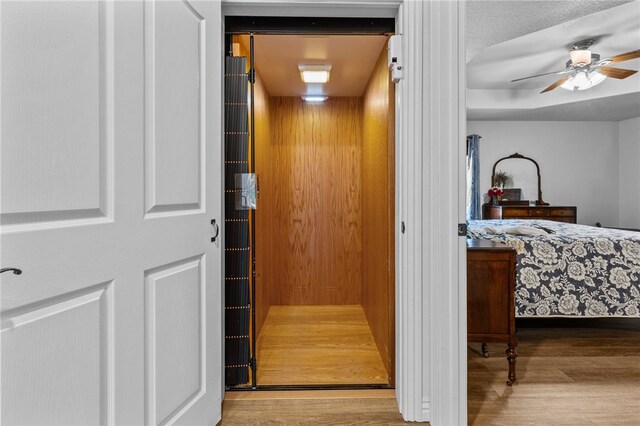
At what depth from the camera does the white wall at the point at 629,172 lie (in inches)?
245

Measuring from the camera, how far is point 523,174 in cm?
645

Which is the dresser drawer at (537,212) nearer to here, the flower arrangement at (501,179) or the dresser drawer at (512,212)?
the dresser drawer at (512,212)

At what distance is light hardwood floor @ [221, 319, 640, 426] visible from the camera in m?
1.84

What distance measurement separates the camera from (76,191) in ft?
3.48

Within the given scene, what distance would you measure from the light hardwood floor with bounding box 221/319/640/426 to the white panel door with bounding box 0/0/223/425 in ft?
1.34

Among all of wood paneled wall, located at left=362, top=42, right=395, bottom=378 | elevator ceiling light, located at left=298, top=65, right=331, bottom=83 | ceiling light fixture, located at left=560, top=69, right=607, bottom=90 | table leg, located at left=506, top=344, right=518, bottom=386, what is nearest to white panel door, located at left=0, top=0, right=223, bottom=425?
wood paneled wall, located at left=362, top=42, right=395, bottom=378

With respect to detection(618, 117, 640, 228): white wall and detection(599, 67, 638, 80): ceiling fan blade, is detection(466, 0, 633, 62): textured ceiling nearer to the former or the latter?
detection(599, 67, 638, 80): ceiling fan blade

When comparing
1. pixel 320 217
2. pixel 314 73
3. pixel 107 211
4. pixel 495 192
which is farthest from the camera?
pixel 495 192

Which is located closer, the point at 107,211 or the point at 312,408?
the point at 107,211

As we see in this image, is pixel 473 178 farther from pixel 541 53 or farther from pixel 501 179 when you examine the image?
pixel 541 53

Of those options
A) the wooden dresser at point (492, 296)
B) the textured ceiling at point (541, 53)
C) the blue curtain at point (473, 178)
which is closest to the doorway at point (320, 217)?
the wooden dresser at point (492, 296)

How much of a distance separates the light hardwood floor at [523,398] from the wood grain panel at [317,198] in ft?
5.44

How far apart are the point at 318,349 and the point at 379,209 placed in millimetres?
1105

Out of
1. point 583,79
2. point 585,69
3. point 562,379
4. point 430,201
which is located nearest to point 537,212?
point 583,79
